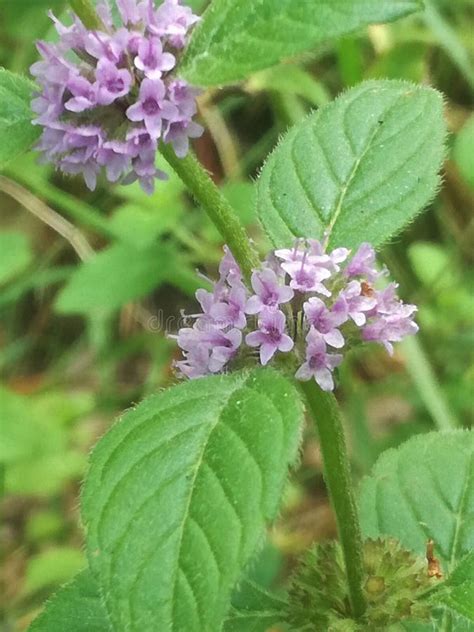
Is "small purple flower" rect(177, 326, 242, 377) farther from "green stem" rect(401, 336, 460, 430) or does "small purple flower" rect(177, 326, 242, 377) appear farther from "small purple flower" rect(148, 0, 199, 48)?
"green stem" rect(401, 336, 460, 430)

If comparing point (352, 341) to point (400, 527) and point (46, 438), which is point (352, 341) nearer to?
point (400, 527)

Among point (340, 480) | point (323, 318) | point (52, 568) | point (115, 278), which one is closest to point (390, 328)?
point (323, 318)

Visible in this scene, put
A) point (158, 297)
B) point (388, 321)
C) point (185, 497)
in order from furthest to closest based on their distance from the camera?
point (158, 297) < point (388, 321) < point (185, 497)

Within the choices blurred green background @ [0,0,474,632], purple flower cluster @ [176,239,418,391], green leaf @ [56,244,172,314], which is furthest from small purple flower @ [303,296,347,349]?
green leaf @ [56,244,172,314]

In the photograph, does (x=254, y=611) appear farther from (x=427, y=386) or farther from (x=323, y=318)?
(x=427, y=386)

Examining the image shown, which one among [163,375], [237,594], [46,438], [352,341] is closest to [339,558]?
[237,594]

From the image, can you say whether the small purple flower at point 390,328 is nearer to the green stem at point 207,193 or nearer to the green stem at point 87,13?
the green stem at point 207,193
